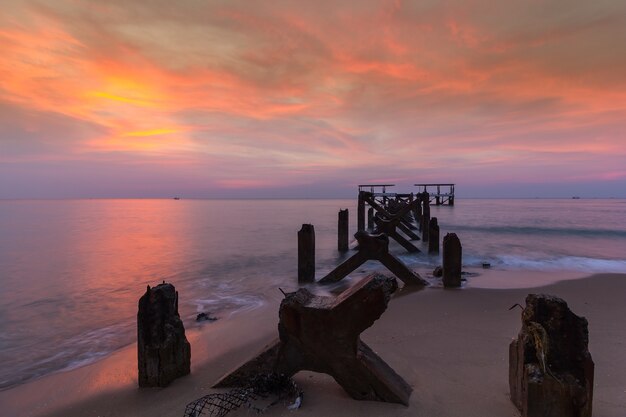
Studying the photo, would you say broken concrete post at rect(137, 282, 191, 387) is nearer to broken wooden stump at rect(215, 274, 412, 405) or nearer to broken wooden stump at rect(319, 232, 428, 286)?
broken wooden stump at rect(215, 274, 412, 405)

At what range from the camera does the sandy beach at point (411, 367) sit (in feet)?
10.9

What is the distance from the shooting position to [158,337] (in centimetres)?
383

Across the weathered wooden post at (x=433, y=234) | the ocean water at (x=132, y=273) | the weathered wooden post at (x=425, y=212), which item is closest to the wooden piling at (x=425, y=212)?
the weathered wooden post at (x=425, y=212)

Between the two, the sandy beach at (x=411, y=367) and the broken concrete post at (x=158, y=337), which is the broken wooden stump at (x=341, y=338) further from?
→ the broken concrete post at (x=158, y=337)

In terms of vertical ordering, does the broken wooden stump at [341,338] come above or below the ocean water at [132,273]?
above

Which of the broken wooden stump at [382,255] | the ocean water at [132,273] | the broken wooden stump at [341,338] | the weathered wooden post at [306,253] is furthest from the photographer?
the weathered wooden post at [306,253]

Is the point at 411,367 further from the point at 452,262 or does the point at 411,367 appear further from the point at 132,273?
the point at 132,273

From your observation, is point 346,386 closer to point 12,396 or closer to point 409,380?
point 409,380

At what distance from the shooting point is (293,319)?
3248 millimetres

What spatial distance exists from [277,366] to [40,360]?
5.28m

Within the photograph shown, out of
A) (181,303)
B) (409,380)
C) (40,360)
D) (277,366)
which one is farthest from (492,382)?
(181,303)

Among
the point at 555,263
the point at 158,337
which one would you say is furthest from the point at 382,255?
the point at 555,263

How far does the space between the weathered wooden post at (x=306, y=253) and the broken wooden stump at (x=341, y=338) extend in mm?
7001

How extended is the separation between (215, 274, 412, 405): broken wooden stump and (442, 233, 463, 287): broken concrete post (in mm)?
5691
